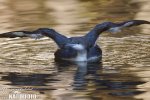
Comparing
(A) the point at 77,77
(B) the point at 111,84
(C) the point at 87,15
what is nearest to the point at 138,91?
(B) the point at 111,84

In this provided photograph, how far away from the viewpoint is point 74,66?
27.7ft

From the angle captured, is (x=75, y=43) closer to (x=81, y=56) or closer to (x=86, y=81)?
(x=81, y=56)

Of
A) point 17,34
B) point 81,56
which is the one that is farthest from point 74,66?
point 17,34

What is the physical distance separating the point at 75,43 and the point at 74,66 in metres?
0.30

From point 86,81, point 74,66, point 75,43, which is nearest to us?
point 86,81

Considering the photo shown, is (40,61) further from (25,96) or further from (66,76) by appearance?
(25,96)

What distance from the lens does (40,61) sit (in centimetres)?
852

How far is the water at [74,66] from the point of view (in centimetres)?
716

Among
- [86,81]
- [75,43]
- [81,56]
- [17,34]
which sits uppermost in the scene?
[17,34]

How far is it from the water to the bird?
0.38 feet

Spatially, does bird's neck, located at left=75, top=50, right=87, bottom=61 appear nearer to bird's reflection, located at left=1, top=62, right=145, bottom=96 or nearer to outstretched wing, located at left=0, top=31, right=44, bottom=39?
bird's reflection, located at left=1, top=62, right=145, bottom=96

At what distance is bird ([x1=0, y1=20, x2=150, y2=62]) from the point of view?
28.0ft

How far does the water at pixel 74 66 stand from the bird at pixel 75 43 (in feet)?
0.38

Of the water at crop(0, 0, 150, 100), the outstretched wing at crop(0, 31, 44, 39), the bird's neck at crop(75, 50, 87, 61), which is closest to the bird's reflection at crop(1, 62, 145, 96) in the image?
the water at crop(0, 0, 150, 100)
